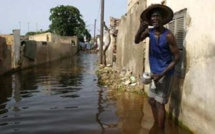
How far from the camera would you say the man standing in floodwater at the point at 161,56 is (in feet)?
16.2

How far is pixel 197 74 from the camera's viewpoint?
4.76 meters

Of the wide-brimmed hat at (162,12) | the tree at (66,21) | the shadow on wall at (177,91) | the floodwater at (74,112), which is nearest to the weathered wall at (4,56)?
the floodwater at (74,112)

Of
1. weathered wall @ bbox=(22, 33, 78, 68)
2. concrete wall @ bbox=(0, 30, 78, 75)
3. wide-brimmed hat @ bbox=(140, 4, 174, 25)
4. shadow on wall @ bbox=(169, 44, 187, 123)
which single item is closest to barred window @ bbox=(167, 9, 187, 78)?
shadow on wall @ bbox=(169, 44, 187, 123)

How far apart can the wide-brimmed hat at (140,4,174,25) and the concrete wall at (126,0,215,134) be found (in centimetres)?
32

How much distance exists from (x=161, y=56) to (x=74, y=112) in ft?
8.23

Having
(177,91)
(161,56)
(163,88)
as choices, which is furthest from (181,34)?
(163,88)

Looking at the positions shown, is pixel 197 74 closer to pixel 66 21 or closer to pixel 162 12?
pixel 162 12

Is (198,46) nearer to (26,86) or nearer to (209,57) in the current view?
(209,57)

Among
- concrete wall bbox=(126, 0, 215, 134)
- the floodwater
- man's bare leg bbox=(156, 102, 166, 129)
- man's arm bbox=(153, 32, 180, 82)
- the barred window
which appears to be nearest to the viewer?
concrete wall bbox=(126, 0, 215, 134)

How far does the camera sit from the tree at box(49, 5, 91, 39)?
51500 mm

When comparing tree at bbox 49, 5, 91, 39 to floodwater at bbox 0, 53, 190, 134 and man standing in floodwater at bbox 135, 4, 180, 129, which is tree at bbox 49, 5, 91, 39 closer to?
floodwater at bbox 0, 53, 190, 134

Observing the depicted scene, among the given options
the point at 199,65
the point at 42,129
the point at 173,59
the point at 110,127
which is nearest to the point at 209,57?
the point at 199,65

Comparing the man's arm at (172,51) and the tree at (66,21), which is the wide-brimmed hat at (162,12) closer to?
the man's arm at (172,51)

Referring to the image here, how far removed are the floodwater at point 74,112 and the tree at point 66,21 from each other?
42165mm
